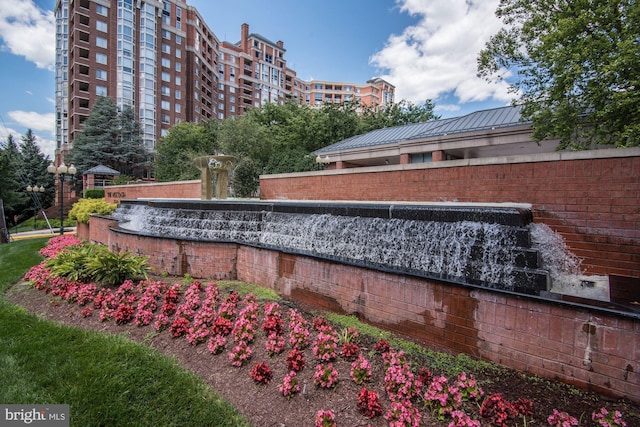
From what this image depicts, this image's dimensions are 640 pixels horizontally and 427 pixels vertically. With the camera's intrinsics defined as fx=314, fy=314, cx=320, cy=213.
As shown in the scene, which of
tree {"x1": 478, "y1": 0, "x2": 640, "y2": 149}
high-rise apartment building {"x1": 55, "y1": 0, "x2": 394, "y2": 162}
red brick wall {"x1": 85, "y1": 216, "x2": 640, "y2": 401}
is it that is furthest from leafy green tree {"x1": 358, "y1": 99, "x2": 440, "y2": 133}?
red brick wall {"x1": 85, "y1": 216, "x2": 640, "y2": 401}

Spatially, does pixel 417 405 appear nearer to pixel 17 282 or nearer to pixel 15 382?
pixel 15 382

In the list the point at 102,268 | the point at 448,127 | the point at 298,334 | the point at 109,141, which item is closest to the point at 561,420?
the point at 298,334

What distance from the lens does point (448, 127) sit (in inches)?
664

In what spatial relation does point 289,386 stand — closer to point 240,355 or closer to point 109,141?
point 240,355

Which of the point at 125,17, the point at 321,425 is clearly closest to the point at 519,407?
the point at 321,425

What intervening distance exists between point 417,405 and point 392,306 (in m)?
1.59

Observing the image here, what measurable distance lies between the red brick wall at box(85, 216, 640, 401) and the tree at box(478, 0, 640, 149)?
8141 mm

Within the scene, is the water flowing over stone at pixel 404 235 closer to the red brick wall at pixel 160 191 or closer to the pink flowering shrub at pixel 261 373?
the pink flowering shrub at pixel 261 373

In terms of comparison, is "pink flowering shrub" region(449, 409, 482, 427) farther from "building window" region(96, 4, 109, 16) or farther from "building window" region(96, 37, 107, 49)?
"building window" region(96, 4, 109, 16)

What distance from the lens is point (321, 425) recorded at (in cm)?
252

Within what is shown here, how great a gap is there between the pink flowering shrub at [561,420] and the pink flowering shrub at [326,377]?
69.3 inches

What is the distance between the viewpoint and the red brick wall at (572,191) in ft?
16.7

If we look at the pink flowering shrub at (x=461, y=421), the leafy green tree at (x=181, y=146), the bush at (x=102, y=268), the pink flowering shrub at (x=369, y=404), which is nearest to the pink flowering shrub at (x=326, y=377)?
the pink flowering shrub at (x=369, y=404)

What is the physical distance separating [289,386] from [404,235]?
351 cm
